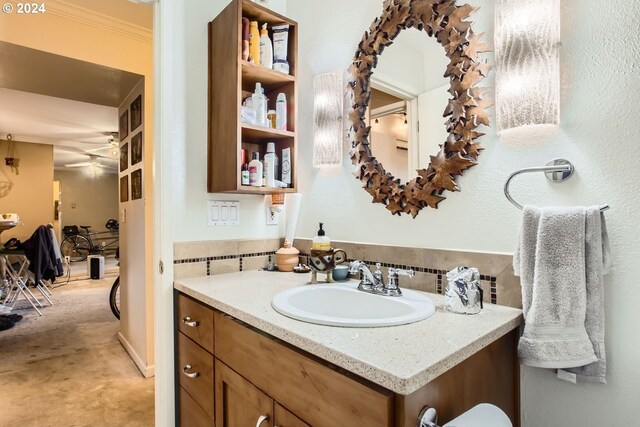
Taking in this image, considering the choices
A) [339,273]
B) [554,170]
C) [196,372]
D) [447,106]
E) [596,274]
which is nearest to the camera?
[596,274]

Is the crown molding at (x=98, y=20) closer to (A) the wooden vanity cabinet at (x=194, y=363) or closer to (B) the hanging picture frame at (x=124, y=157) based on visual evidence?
(B) the hanging picture frame at (x=124, y=157)

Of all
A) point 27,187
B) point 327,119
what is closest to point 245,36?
point 327,119

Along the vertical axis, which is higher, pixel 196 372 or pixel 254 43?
pixel 254 43

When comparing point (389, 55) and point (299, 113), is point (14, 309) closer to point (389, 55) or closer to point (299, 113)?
point (299, 113)

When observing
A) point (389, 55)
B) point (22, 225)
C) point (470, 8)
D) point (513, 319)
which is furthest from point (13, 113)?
point (513, 319)

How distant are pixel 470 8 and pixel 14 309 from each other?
5.43 metres

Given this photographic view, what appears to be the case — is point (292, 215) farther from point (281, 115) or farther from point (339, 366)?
point (339, 366)

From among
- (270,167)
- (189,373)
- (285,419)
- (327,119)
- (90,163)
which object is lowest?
(189,373)

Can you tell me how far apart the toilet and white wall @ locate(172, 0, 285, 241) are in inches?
47.6

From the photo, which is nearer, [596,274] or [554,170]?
[596,274]

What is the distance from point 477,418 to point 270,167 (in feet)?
4.05

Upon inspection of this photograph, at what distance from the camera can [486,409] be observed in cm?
77

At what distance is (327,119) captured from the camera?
1.58 meters

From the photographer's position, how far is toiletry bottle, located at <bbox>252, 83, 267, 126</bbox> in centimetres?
Result: 155
